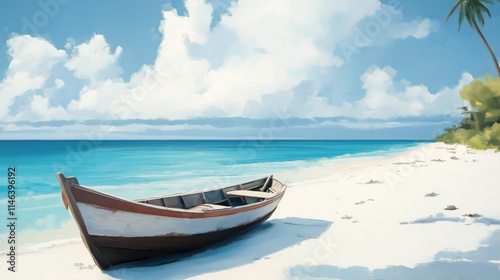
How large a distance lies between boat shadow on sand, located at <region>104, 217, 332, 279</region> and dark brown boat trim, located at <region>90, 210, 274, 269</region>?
0.15 m

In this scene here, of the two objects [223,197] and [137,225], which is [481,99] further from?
[137,225]

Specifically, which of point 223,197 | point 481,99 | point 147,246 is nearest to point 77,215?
point 147,246

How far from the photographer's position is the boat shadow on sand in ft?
18.8

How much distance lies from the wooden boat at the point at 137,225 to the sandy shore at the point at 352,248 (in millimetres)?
261

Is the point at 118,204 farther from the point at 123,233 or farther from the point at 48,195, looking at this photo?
the point at 48,195

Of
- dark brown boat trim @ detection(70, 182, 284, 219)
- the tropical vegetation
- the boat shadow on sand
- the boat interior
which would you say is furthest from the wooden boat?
the tropical vegetation

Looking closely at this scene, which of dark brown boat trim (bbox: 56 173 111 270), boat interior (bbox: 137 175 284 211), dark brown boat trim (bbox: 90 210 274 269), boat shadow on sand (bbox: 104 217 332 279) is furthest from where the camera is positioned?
boat interior (bbox: 137 175 284 211)

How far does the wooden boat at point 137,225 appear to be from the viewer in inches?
205

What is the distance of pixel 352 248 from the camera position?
637cm

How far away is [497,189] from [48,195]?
17.4 meters

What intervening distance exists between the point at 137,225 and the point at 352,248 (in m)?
3.51

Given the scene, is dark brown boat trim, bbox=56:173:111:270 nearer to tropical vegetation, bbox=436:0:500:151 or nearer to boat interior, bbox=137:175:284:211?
boat interior, bbox=137:175:284:211

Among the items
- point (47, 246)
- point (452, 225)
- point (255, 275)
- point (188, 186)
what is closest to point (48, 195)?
point (188, 186)

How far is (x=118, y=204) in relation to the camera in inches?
209
